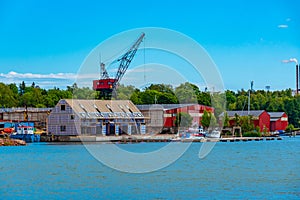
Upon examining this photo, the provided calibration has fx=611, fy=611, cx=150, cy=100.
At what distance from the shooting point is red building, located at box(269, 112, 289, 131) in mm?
76062

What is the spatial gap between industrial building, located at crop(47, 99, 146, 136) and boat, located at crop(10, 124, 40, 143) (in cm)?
176

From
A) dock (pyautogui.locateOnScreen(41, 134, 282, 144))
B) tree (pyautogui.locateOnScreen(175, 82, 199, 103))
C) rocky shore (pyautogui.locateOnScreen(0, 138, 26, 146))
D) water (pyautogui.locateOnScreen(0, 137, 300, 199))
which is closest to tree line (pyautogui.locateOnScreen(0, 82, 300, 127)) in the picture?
A: tree (pyautogui.locateOnScreen(175, 82, 199, 103))

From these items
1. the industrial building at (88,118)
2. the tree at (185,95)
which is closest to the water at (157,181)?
the industrial building at (88,118)

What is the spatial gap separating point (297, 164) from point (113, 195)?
45.1 feet

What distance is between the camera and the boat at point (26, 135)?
58.8 meters

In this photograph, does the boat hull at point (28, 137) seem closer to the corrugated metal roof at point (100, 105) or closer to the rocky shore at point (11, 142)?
the rocky shore at point (11, 142)

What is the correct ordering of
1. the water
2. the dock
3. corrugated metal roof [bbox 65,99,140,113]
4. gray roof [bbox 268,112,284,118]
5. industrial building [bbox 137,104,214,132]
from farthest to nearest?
gray roof [bbox 268,112,284,118]
industrial building [bbox 137,104,214,132]
corrugated metal roof [bbox 65,99,140,113]
the dock
the water

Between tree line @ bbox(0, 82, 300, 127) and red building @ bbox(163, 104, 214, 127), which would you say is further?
tree line @ bbox(0, 82, 300, 127)

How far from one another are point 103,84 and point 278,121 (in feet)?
80.9

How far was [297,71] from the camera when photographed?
92125 mm

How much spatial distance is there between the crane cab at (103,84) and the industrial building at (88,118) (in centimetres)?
403

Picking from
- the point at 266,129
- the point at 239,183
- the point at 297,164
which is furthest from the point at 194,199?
the point at 266,129

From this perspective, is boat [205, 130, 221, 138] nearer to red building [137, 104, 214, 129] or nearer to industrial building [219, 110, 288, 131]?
red building [137, 104, 214, 129]

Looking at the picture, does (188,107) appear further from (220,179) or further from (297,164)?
(220,179)
